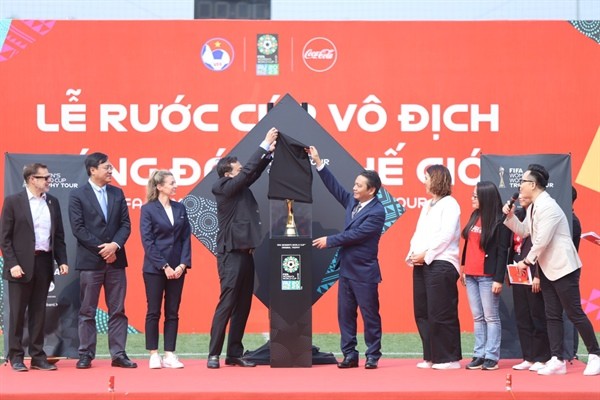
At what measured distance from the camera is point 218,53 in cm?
1082

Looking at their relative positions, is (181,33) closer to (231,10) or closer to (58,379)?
(231,10)

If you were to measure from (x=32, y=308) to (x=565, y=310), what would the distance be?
3.66 metres

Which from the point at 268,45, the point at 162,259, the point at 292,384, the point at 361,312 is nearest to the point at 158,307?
the point at 162,259

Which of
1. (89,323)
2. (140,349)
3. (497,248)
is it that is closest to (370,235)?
(497,248)

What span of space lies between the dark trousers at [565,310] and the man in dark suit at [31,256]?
337 cm

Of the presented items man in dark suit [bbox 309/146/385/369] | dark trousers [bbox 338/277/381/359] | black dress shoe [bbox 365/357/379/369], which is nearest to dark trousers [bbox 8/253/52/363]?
man in dark suit [bbox 309/146/385/369]

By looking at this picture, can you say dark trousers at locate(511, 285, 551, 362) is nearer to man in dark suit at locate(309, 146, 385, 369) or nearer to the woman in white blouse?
the woman in white blouse

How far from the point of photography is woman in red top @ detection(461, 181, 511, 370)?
7.14 metres

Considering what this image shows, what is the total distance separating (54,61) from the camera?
1080 cm

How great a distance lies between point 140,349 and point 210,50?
3.27 m

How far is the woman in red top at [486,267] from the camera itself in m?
7.14

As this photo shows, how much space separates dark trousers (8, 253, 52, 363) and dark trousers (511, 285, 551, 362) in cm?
335

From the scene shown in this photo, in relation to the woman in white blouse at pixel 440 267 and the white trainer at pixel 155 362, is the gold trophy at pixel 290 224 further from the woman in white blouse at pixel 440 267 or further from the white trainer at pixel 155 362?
the white trainer at pixel 155 362

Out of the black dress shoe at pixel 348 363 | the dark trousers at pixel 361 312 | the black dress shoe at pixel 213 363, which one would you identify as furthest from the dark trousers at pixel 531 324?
the black dress shoe at pixel 213 363
